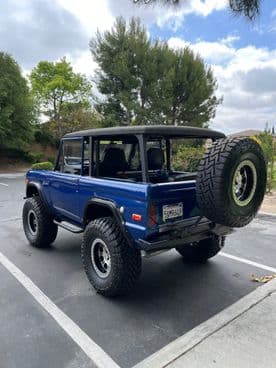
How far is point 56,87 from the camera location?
31.6 meters

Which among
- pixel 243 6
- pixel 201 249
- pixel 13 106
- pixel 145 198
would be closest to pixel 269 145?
pixel 243 6

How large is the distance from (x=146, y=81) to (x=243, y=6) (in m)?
21.3

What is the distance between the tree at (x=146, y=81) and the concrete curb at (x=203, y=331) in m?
22.0

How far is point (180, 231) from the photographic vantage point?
328 centimetres

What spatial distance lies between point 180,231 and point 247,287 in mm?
1208

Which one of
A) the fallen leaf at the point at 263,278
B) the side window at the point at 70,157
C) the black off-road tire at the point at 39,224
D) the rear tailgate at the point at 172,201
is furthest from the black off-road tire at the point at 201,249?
the black off-road tire at the point at 39,224

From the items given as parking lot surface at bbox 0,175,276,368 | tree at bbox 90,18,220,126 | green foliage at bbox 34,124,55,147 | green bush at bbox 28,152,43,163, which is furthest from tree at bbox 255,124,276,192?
green foliage at bbox 34,124,55,147

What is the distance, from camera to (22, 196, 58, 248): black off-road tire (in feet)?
16.6

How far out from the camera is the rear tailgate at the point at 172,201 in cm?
304

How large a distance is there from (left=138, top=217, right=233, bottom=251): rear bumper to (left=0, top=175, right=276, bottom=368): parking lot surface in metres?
0.68

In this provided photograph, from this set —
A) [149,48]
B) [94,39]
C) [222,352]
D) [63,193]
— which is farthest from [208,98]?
[222,352]

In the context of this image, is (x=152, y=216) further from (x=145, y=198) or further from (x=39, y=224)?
(x=39, y=224)

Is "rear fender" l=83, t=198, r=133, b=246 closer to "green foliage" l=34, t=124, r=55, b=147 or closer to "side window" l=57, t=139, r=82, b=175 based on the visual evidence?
"side window" l=57, t=139, r=82, b=175

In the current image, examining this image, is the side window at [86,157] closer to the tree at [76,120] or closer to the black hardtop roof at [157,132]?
the black hardtop roof at [157,132]
